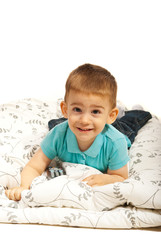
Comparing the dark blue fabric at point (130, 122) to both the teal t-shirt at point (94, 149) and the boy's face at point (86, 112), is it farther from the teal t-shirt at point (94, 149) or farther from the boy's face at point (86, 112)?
the boy's face at point (86, 112)

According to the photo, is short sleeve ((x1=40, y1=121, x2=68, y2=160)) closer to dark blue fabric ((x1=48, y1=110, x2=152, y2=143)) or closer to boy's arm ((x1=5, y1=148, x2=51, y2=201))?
boy's arm ((x1=5, y1=148, x2=51, y2=201))

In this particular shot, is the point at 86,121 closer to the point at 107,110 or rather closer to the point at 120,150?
the point at 107,110

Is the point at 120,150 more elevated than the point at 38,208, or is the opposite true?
the point at 120,150

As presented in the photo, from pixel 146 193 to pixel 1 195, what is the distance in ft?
1.85

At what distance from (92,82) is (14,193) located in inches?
21.5

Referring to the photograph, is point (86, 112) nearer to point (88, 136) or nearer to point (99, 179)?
point (88, 136)

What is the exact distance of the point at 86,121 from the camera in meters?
1.22

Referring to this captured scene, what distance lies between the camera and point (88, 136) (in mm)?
1295

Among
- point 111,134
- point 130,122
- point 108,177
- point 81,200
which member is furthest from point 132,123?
point 81,200

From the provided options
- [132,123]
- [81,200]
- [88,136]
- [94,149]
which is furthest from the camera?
[132,123]

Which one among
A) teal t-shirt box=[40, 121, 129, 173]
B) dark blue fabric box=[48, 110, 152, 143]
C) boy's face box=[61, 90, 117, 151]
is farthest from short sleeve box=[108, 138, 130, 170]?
dark blue fabric box=[48, 110, 152, 143]

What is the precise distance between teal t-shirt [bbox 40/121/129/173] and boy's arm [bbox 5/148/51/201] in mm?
31

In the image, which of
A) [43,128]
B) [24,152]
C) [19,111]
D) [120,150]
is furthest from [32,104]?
[120,150]

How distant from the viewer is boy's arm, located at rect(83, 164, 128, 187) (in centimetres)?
129
